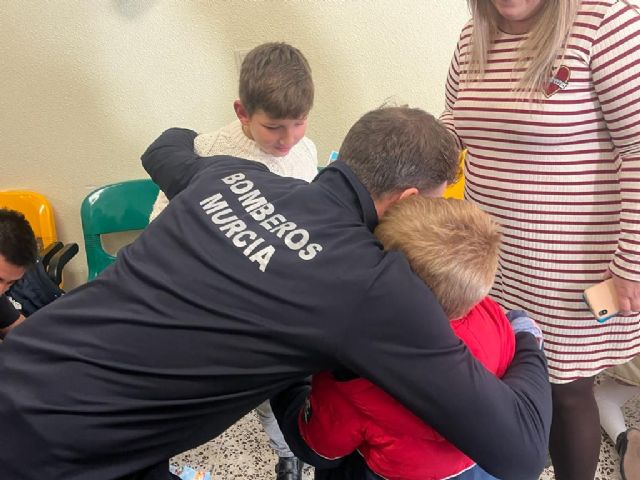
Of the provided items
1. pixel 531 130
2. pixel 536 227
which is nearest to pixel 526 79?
pixel 531 130

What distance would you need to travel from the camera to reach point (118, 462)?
2.52 ft

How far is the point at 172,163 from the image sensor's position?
1.10 metres

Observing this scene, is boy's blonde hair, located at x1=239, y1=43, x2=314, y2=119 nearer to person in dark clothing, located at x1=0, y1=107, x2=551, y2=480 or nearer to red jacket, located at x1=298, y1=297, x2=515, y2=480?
person in dark clothing, located at x1=0, y1=107, x2=551, y2=480

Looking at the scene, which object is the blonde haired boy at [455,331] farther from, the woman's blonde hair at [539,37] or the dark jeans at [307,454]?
the woman's blonde hair at [539,37]

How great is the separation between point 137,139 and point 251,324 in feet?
4.89

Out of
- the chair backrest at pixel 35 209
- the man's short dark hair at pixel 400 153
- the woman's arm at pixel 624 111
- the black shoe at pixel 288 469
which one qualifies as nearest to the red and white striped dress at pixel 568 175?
the woman's arm at pixel 624 111

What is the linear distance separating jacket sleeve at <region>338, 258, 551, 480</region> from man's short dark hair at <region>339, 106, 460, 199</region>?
0.67 feet

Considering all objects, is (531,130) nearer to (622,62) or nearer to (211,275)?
(622,62)

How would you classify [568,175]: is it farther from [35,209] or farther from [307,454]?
[35,209]

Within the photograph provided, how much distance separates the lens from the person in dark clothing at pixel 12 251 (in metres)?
1.45

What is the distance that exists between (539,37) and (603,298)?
0.52 metres

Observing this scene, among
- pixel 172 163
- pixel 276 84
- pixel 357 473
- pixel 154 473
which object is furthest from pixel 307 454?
pixel 276 84

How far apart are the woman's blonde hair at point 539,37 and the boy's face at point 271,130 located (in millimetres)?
444

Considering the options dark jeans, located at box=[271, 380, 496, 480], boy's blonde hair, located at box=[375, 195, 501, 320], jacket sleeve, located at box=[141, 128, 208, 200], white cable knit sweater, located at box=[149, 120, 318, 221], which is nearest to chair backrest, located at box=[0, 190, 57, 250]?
white cable knit sweater, located at box=[149, 120, 318, 221]
